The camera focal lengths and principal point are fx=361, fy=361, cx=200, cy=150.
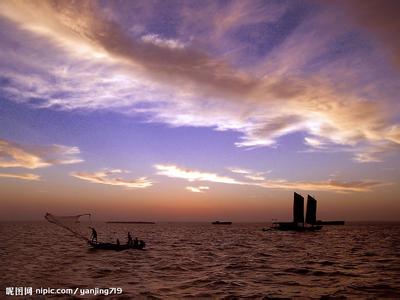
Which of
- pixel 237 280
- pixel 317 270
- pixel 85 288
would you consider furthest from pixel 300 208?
pixel 85 288

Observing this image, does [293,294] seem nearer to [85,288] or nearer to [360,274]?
[360,274]

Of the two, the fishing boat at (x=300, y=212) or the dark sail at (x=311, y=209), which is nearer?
the fishing boat at (x=300, y=212)

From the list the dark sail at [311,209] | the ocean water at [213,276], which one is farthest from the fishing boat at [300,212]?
the ocean water at [213,276]

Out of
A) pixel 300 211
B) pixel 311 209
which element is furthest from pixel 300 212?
pixel 311 209

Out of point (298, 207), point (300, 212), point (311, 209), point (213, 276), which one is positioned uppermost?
point (298, 207)

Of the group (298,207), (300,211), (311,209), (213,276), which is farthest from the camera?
(311,209)

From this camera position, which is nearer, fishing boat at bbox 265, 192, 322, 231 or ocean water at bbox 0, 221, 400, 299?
ocean water at bbox 0, 221, 400, 299

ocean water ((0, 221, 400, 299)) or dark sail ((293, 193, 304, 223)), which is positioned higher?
dark sail ((293, 193, 304, 223))

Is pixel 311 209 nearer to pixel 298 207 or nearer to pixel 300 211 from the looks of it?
pixel 300 211

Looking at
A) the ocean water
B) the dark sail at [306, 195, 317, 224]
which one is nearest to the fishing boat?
the dark sail at [306, 195, 317, 224]

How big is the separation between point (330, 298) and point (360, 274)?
11036 mm

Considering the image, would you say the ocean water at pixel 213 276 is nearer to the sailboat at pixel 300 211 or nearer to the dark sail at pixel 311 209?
the sailboat at pixel 300 211

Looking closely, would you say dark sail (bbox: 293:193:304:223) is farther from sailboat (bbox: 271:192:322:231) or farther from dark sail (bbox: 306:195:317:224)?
dark sail (bbox: 306:195:317:224)

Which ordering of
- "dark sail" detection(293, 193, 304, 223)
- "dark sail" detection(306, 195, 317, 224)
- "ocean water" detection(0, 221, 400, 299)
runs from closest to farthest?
"ocean water" detection(0, 221, 400, 299), "dark sail" detection(293, 193, 304, 223), "dark sail" detection(306, 195, 317, 224)
